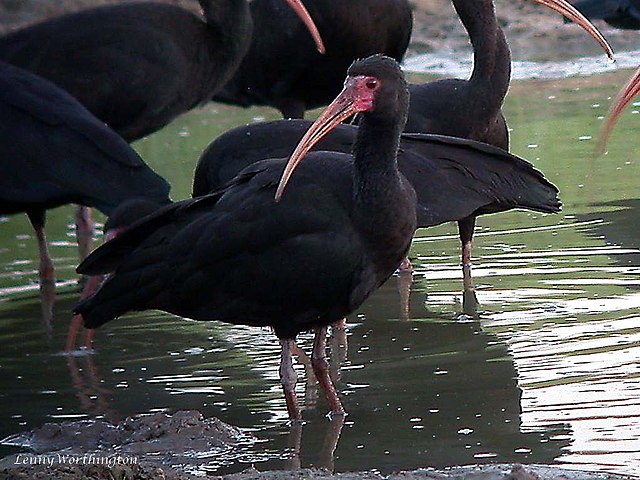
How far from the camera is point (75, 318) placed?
7004mm

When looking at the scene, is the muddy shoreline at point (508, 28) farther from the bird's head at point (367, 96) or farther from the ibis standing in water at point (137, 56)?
the bird's head at point (367, 96)

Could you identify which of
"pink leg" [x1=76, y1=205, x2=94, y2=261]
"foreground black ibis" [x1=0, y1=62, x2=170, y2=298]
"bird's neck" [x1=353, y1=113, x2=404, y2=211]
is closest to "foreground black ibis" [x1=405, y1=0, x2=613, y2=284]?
"foreground black ibis" [x1=0, y1=62, x2=170, y2=298]

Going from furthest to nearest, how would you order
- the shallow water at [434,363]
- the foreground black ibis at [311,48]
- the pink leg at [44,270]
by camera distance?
the foreground black ibis at [311,48], the pink leg at [44,270], the shallow water at [434,363]

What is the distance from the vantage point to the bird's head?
5520mm

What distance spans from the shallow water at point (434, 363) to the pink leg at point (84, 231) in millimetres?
203

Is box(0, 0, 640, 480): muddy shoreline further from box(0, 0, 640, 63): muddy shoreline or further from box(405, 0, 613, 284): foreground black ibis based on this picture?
box(0, 0, 640, 63): muddy shoreline

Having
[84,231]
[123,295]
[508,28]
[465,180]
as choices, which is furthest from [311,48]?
[508,28]

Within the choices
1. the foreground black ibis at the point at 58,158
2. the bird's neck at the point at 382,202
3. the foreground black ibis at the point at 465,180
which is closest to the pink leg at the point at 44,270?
the foreground black ibis at the point at 58,158

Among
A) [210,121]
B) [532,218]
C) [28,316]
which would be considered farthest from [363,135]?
[210,121]

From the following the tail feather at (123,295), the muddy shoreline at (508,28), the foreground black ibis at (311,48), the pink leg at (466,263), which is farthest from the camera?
the muddy shoreline at (508,28)

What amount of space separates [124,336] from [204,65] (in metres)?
2.31

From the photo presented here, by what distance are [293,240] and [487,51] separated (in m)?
2.57

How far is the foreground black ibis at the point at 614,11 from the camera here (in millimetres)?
10953

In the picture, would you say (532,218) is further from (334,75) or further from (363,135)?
(363,135)
